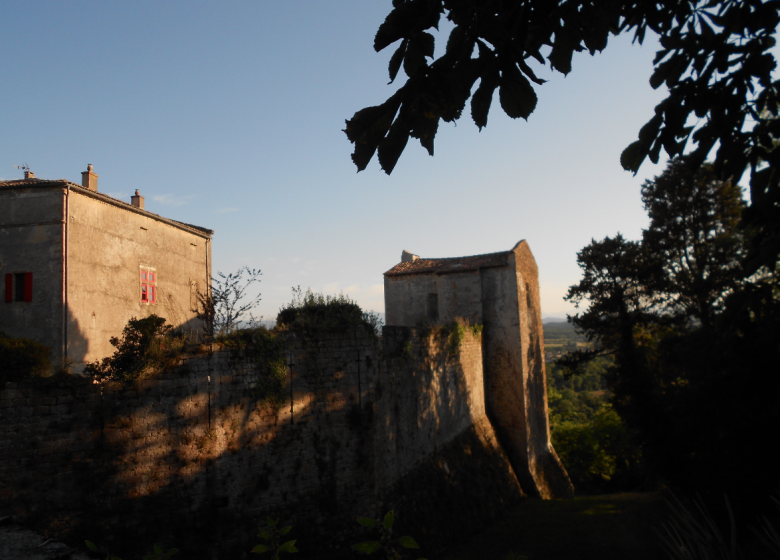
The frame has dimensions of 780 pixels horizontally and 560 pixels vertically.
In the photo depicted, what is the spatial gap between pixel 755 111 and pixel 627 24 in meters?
1.15

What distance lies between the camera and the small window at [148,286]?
15695 millimetres

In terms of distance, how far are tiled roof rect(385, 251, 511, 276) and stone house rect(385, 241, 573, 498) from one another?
4cm

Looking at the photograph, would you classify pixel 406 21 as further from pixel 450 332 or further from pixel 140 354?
pixel 450 332

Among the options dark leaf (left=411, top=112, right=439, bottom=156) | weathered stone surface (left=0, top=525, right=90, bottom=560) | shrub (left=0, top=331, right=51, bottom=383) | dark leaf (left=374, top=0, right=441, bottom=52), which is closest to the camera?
dark leaf (left=374, top=0, right=441, bottom=52)

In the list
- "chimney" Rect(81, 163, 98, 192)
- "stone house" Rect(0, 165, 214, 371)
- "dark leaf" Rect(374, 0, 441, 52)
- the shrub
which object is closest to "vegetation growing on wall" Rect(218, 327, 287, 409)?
the shrub

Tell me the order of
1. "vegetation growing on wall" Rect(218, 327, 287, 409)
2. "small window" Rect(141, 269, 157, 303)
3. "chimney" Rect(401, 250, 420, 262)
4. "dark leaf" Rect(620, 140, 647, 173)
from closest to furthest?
"dark leaf" Rect(620, 140, 647, 173), "vegetation growing on wall" Rect(218, 327, 287, 409), "small window" Rect(141, 269, 157, 303), "chimney" Rect(401, 250, 420, 262)

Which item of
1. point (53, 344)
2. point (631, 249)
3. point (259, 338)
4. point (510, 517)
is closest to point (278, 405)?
point (259, 338)

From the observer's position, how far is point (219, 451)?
29.1ft

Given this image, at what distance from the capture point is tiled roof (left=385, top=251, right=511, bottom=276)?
2075 cm

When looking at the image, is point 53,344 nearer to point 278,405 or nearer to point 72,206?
point 72,206

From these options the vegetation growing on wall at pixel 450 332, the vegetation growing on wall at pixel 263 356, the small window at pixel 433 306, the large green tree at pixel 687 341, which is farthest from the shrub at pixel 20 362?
the small window at pixel 433 306

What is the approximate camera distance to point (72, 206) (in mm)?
13078

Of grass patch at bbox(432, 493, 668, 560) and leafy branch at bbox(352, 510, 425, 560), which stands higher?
leafy branch at bbox(352, 510, 425, 560)

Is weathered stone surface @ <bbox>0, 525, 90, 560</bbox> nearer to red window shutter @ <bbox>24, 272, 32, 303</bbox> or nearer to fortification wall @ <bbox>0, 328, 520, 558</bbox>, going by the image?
fortification wall @ <bbox>0, 328, 520, 558</bbox>
